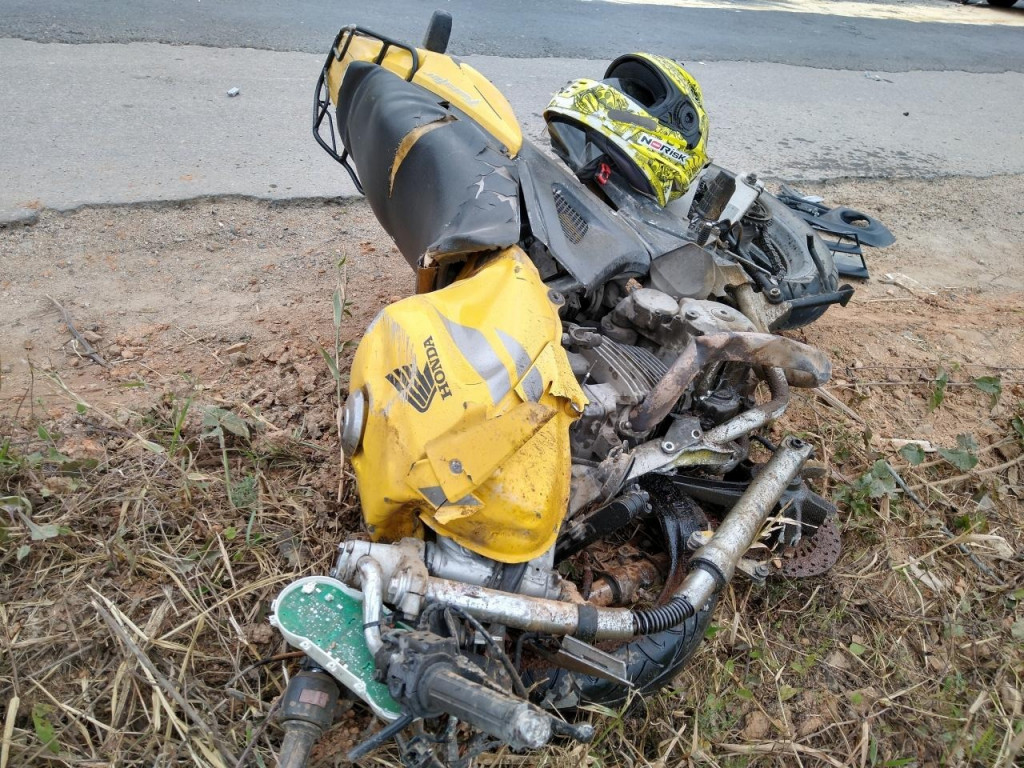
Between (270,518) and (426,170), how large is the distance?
130 centimetres

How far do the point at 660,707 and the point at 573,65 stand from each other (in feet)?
19.9

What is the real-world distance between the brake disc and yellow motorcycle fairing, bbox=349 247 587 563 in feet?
3.59

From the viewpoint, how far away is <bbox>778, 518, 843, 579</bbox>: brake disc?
109 inches

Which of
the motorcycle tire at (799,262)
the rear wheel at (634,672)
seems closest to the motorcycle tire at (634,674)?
the rear wheel at (634,672)

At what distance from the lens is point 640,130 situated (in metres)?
2.97

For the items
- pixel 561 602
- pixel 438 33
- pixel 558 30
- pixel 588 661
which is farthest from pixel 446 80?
pixel 558 30

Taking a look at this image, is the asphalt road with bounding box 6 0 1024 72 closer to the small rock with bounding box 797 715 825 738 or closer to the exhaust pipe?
the exhaust pipe

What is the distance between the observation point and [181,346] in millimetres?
3463

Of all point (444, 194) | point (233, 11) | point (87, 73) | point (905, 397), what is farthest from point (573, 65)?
point (444, 194)

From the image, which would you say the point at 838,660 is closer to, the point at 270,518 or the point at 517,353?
the point at 517,353

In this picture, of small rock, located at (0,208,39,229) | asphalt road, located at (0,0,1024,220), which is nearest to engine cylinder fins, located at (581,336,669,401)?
asphalt road, located at (0,0,1024,220)

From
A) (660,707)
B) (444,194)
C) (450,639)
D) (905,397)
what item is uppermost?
(444,194)

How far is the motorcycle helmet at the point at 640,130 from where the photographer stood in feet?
9.78

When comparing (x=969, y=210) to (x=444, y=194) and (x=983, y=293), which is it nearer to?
(x=983, y=293)
